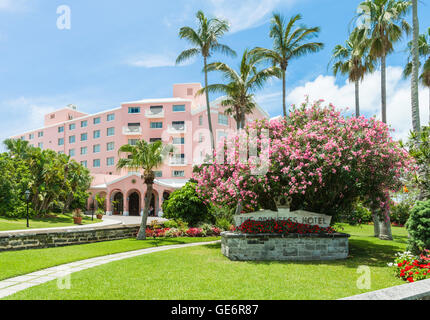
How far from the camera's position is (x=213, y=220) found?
74.2ft

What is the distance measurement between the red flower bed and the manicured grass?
6.01 metres

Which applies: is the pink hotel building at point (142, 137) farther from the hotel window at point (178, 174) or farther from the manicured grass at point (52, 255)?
the manicured grass at point (52, 255)

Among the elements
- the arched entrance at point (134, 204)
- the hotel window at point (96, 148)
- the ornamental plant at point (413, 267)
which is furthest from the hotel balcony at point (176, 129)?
the ornamental plant at point (413, 267)

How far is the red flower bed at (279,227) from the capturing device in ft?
39.1

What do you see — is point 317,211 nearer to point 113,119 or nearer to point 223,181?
point 223,181

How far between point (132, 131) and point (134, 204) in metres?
11.8

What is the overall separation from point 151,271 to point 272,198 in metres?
6.21

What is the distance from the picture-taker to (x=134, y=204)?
1839 inches

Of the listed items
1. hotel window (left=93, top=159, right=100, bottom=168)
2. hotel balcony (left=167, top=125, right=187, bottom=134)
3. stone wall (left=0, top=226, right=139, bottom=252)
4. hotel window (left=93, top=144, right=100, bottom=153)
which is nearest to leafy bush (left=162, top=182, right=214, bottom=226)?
stone wall (left=0, top=226, right=139, bottom=252)

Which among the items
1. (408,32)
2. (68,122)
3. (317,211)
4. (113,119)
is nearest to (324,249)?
(317,211)

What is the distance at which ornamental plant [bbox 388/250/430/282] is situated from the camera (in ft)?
25.9

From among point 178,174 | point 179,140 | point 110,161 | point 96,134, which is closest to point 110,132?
point 96,134

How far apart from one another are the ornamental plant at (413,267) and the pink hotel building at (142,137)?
1325 inches

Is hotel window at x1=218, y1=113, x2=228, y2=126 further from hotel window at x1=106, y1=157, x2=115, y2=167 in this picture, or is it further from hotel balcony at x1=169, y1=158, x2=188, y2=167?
hotel window at x1=106, y1=157, x2=115, y2=167
